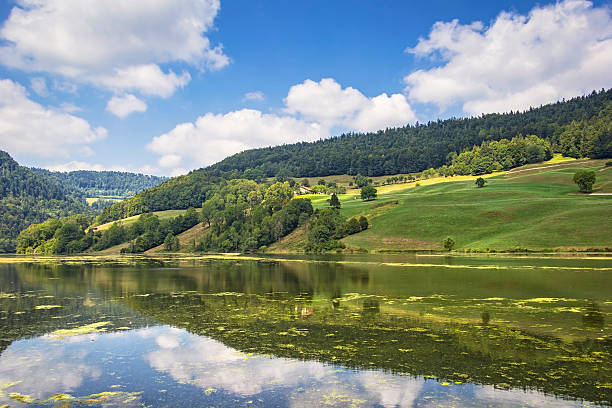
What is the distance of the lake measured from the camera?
12734 millimetres

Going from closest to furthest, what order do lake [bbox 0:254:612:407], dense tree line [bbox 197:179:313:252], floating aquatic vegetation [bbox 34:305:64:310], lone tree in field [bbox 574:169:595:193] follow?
lake [bbox 0:254:612:407]
floating aquatic vegetation [bbox 34:305:64:310]
lone tree in field [bbox 574:169:595:193]
dense tree line [bbox 197:179:313:252]

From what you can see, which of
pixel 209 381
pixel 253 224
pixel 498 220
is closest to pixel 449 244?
pixel 498 220

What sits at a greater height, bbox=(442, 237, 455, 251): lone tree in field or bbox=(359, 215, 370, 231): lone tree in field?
bbox=(359, 215, 370, 231): lone tree in field

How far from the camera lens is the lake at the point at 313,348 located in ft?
41.8

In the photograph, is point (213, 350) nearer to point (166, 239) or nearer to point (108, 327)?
point (108, 327)

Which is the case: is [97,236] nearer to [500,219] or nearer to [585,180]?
[500,219]

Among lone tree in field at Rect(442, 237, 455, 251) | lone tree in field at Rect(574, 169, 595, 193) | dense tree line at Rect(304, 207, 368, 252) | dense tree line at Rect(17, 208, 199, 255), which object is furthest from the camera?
dense tree line at Rect(17, 208, 199, 255)

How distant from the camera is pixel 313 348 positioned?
17.6 metres

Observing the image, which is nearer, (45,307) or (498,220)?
(45,307)

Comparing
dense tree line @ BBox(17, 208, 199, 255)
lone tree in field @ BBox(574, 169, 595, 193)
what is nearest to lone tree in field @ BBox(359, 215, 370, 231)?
lone tree in field @ BBox(574, 169, 595, 193)

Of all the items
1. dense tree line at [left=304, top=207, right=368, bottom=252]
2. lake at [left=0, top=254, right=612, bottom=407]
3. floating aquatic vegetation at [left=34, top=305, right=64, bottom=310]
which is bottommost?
lake at [left=0, top=254, right=612, bottom=407]

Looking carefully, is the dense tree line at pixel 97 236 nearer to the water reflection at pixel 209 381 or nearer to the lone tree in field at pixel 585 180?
the lone tree in field at pixel 585 180

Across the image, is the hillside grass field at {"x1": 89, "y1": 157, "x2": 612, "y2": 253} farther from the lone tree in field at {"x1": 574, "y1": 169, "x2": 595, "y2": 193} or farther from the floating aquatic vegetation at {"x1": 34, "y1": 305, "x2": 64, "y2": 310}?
the floating aquatic vegetation at {"x1": 34, "y1": 305, "x2": 64, "y2": 310}

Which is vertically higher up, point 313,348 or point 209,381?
point 209,381
